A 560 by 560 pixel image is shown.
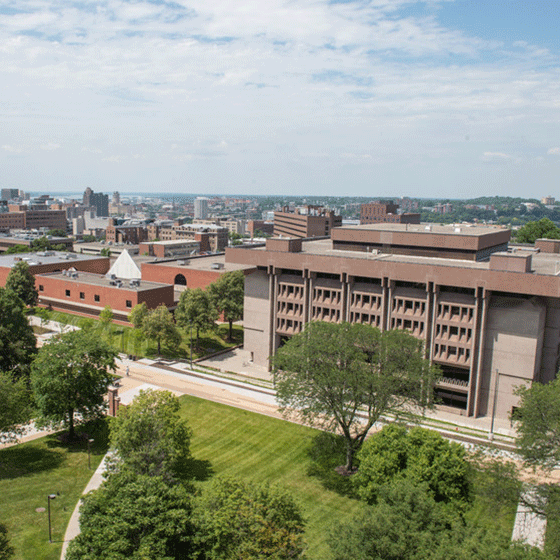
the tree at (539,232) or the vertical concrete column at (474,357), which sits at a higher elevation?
the tree at (539,232)

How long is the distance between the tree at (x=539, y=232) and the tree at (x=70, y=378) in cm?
11288

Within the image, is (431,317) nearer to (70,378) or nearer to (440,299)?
(440,299)

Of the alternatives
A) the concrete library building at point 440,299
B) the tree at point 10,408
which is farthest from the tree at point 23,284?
the tree at point 10,408

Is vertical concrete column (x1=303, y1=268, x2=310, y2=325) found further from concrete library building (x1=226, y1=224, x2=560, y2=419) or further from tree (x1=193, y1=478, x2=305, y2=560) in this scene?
tree (x1=193, y1=478, x2=305, y2=560)

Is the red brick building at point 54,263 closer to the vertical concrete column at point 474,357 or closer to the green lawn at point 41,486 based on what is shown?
the green lawn at point 41,486

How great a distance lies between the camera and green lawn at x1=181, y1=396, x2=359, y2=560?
3859 centimetres

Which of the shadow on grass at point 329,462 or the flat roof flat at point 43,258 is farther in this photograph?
the flat roof flat at point 43,258

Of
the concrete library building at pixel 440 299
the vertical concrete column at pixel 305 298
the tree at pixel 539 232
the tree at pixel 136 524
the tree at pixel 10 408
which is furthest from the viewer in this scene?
the tree at pixel 539 232

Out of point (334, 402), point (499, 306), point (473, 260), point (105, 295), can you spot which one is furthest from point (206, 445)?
point (105, 295)

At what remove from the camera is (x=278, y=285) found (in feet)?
226

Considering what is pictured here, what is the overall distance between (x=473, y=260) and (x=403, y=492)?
39.8 m

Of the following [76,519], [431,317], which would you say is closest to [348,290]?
[431,317]

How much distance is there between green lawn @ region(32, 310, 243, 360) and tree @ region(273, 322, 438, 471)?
34083 millimetres

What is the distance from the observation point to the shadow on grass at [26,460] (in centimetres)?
4272
